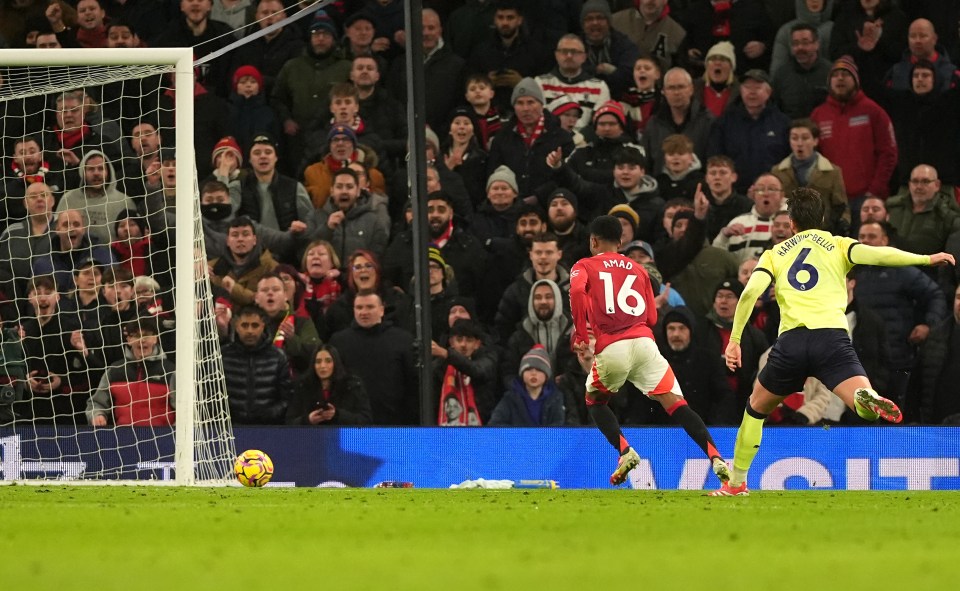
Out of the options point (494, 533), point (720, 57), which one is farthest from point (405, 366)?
point (494, 533)

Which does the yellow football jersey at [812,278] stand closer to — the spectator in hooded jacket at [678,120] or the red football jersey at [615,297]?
the red football jersey at [615,297]

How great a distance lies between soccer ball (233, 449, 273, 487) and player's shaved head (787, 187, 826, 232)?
4254 mm

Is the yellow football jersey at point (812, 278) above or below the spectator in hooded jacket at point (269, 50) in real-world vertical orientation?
below

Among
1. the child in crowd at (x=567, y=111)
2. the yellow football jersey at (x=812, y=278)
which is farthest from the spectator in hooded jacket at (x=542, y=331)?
the yellow football jersey at (x=812, y=278)

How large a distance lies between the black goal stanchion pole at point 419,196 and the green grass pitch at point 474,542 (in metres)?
3.12

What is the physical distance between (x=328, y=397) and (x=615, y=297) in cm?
379

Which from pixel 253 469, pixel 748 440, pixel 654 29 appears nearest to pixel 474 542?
pixel 748 440

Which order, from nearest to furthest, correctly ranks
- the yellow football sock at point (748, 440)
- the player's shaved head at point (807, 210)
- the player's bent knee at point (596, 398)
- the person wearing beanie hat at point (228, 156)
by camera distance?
the player's shaved head at point (807, 210)
the yellow football sock at point (748, 440)
the player's bent knee at point (596, 398)
the person wearing beanie hat at point (228, 156)

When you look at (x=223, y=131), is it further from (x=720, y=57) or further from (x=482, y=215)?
(x=720, y=57)

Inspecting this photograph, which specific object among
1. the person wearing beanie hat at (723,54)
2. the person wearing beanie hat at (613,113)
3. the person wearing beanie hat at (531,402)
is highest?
the person wearing beanie hat at (723,54)

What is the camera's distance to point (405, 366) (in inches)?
515

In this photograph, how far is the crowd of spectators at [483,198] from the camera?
1284cm

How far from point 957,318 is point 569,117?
4.18 metres

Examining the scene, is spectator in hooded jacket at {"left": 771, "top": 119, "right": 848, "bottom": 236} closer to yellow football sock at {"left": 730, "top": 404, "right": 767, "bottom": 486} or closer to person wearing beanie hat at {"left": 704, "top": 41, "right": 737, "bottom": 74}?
person wearing beanie hat at {"left": 704, "top": 41, "right": 737, "bottom": 74}
